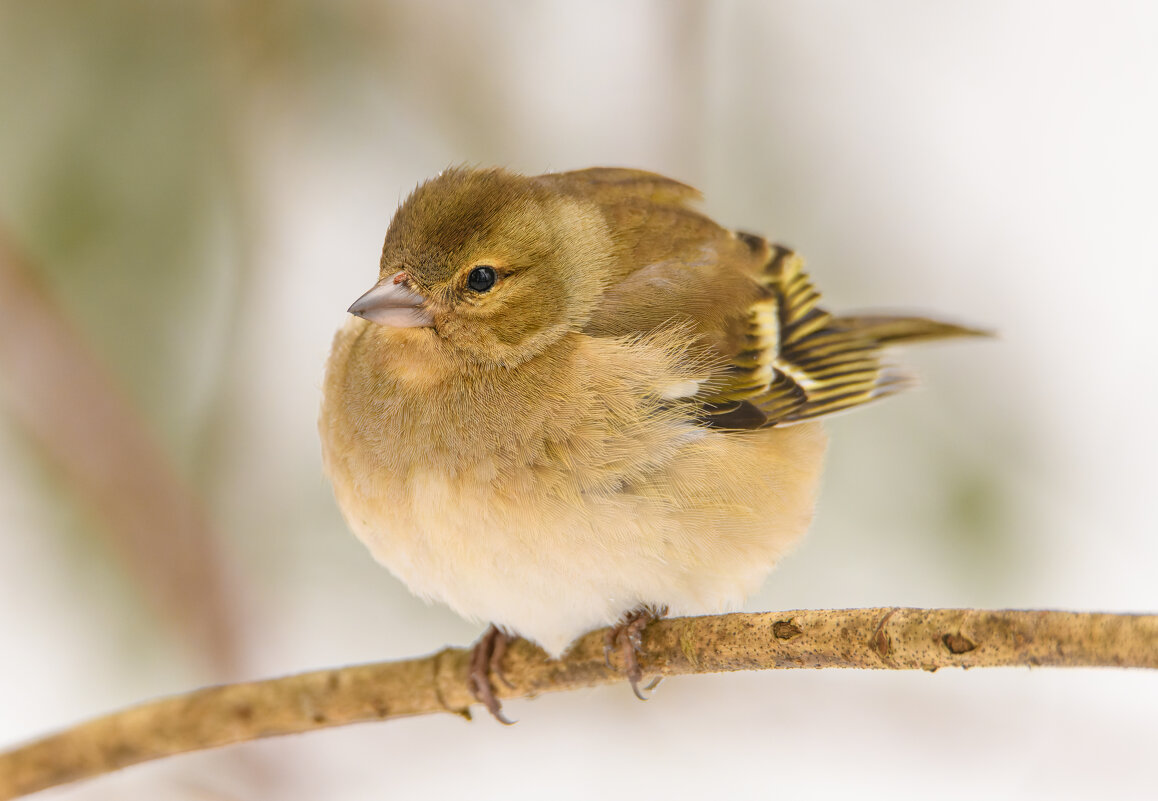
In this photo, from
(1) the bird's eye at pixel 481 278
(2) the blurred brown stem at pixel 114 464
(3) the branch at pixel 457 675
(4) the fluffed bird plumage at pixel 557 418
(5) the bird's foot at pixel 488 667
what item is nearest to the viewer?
(3) the branch at pixel 457 675

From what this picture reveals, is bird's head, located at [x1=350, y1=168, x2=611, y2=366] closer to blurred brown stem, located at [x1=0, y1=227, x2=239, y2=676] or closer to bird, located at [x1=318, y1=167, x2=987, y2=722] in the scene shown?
bird, located at [x1=318, y1=167, x2=987, y2=722]

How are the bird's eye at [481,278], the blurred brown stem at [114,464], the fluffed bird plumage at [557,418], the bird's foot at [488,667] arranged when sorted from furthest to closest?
the blurred brown stem at [114,464], the bird's foot at [488,667], the bird's eye at [481,278], the fluffed bird plumage at [557,418]

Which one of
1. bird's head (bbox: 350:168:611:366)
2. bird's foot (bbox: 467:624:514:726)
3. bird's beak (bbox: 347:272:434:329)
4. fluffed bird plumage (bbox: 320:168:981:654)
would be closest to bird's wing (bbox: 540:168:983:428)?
fluffed bird plumage (bbox: 320:168:981:654)

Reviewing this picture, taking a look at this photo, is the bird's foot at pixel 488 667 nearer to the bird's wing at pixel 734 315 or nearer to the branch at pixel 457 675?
the branch at pixel 457 675

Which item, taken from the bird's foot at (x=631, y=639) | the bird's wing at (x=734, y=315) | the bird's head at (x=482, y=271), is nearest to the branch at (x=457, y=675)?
the bird's foot at (x=631, y=639)

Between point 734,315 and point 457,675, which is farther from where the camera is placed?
point 734,315

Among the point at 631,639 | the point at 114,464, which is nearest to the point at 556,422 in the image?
the point at 631,639

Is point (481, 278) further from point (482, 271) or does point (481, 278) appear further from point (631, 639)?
point (631, 639)
